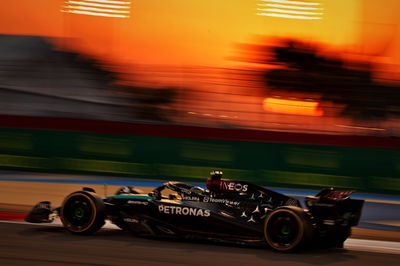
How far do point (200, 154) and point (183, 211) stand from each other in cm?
637

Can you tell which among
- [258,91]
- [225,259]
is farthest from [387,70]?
[225,259]

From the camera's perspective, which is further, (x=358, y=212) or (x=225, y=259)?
(x=358, y=212)

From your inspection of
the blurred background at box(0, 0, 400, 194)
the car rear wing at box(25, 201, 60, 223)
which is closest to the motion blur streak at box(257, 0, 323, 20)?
the blurred background at box(0, 0, 400, 194)

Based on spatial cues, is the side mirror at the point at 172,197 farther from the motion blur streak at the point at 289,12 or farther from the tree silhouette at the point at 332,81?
the motion blur streak at the point at 289,12

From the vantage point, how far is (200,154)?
14.0 meters

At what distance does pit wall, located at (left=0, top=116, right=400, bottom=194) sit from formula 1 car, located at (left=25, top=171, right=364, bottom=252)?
219 inches

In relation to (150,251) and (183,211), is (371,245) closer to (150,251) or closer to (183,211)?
(183,211)

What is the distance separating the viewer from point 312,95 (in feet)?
51.1

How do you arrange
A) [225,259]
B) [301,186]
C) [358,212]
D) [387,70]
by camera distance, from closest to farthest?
[225,259]
[358,212]
[301,186]
[387,70]

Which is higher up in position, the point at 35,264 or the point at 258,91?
the point at 258,91

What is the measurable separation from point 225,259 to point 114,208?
192 cm

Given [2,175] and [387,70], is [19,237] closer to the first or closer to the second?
[2,175]

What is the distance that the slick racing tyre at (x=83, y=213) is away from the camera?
314 inches

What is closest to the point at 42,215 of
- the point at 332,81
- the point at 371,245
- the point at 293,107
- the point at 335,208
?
the point at 335,208
